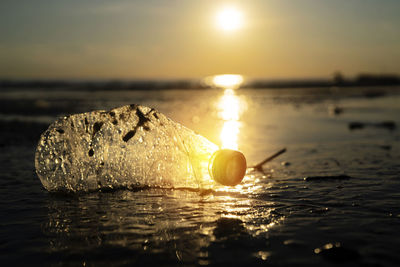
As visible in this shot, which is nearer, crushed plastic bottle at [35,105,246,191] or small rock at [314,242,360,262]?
small rock at [314,242,360,262]

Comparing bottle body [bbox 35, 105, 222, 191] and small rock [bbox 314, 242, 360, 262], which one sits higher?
bottle body [bbox 35, 105, 222, 191]

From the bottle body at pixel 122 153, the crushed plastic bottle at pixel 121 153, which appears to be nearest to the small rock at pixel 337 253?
the crushed plastic bottle at pixel 121 153

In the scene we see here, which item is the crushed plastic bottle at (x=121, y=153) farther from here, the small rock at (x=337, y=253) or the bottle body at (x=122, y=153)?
the small rock at (x=337, y=253)

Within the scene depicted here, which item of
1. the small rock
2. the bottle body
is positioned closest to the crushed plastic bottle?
the bottle body

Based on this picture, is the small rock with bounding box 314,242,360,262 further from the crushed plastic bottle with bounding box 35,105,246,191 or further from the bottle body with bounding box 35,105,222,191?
the bottle body with bounding box 35,105,222,191

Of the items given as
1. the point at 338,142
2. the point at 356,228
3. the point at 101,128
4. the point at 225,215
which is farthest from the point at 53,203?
the point at 338,142

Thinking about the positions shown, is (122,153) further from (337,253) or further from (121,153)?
(337,253)

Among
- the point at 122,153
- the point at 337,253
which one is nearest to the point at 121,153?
the point at 122,153
